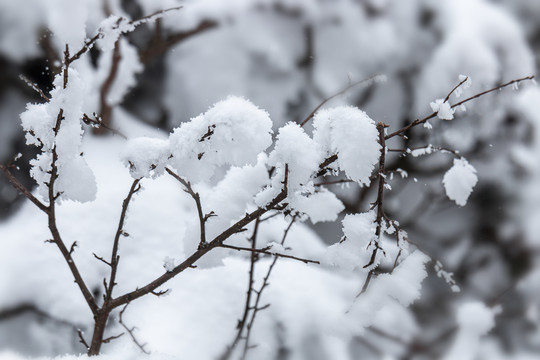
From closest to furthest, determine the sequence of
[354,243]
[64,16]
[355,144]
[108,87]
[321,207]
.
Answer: [355,144], [354,243], [321,207], [64,16], [108,87]

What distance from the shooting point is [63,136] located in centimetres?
61

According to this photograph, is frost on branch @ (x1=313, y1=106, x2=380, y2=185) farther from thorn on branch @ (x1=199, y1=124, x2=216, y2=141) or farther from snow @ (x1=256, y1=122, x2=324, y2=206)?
thorn on branch @ (x1=199, y1=124, x2=216, y2=141)

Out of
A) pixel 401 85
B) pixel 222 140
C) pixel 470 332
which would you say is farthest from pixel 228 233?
pixel 470 332

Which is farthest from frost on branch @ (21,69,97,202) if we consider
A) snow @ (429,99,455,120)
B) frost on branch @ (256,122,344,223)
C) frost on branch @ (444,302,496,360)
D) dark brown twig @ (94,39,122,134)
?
frost on branch @ (444,302,496,360)

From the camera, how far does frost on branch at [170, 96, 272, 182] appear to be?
569 mm

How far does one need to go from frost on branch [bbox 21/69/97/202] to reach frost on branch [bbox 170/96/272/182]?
155 millimetres

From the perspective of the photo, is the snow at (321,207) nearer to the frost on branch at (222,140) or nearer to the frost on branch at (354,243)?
the frost on branch at (354,243)

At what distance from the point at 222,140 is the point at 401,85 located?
162cm

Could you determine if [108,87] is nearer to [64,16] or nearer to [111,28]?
[64,16]

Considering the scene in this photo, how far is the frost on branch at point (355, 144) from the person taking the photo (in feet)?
1.81

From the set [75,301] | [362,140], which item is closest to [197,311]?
[75,301]

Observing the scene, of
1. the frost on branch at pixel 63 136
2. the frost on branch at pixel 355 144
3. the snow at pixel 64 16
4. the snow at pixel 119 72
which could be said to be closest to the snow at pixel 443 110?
the frost on branch at pixel 355 144

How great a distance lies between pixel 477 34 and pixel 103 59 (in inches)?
65.7

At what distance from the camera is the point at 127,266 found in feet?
3.90
